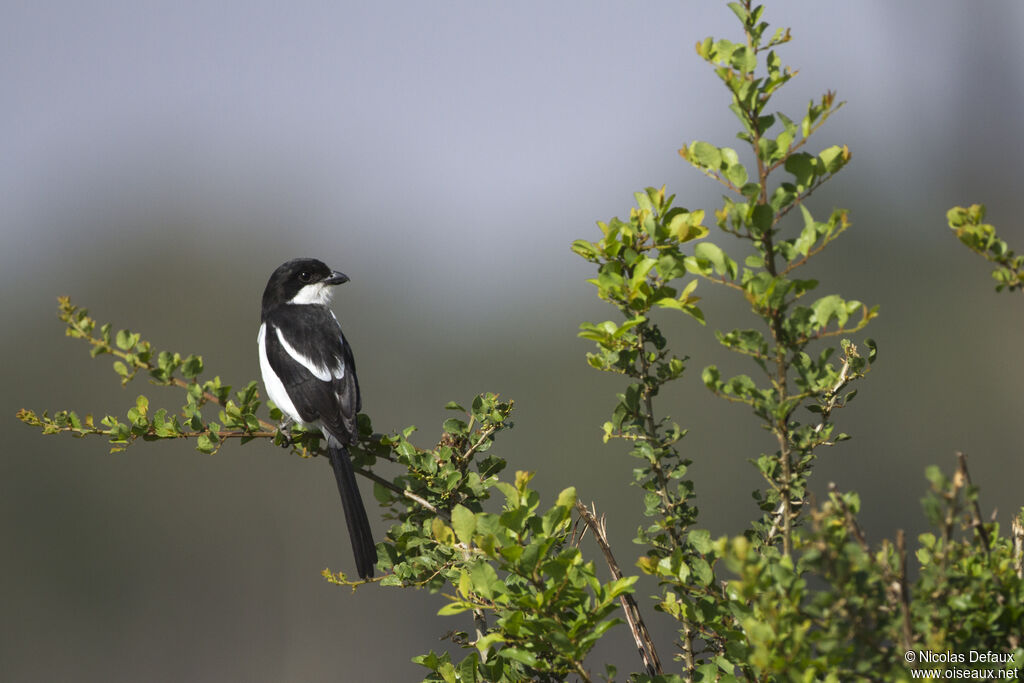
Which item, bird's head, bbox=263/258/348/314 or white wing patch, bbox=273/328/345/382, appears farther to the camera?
bird's head, bbox=263/258/348/314

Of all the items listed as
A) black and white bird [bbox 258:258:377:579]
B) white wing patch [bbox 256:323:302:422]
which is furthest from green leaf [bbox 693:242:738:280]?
white wing patch [bbox 256:323:302:422]

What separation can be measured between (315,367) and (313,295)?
44.8 inches

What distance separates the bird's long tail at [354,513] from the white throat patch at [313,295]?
1846 mm

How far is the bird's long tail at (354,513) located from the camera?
4.43 meters

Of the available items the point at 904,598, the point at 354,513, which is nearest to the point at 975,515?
the point at 904,598

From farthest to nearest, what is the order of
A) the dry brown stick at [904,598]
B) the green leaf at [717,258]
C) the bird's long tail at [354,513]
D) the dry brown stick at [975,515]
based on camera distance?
the bird's long tail at [354,513] → the green leaf at [717,258] → the dry brown stick at [975,515] → the dry brown stick at [904,598]

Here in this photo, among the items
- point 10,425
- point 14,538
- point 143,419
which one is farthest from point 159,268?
point 143,419

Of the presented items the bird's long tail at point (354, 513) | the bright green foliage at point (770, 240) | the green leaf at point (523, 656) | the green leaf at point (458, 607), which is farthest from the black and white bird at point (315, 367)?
the bright green foliage at point (770, 240)

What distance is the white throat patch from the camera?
658 centimetres

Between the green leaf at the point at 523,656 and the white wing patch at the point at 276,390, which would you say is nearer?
the green leaf at the point at 523,656

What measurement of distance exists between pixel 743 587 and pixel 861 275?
37586 millimetres

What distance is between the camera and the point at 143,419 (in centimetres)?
354

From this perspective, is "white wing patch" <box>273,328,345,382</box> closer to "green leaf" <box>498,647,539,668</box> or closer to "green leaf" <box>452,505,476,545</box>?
"green leaf" <box>452,505,476,545</box>

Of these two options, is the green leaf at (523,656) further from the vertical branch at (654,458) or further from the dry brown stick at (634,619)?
the vertical branch at (654,458)
